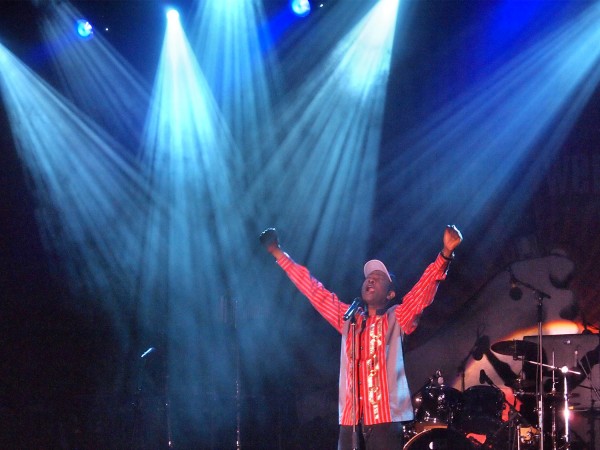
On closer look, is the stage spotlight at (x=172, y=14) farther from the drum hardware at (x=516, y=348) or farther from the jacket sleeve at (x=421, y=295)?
the jacket sleeve at (x=421, y=295)

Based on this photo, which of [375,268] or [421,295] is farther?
[375,268]

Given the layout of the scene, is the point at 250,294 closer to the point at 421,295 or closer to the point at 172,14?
the point at 172,14

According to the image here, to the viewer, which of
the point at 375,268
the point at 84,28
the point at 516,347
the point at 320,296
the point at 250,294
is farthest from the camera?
the point at 250,294

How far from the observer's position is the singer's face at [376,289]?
485cm

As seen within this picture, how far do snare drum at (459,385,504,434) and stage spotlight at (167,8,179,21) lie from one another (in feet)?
19.2

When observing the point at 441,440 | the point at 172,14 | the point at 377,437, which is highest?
the point at 172,14

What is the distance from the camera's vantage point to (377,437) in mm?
4461

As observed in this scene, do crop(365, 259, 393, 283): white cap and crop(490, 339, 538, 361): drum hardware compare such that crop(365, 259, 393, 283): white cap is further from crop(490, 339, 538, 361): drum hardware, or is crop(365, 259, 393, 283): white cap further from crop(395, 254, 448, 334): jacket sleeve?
crop(490, 339, 538, 361): drum hardware

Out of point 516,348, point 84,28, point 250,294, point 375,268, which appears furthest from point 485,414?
Result: point 84,28

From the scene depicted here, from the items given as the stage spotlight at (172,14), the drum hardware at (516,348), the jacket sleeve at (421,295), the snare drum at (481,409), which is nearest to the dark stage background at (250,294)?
the stage spotlight at (172,14)

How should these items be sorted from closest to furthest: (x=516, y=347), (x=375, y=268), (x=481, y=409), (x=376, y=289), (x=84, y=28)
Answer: (x=376, y=289) → (x=375, y=268) → (x=516, y=347) → (x=481, y=409) → (x=84, y=28)

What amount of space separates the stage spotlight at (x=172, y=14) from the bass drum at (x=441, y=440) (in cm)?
594

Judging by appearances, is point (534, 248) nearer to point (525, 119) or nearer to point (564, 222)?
point (564, 222)

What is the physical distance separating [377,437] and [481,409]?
13.4 ft
